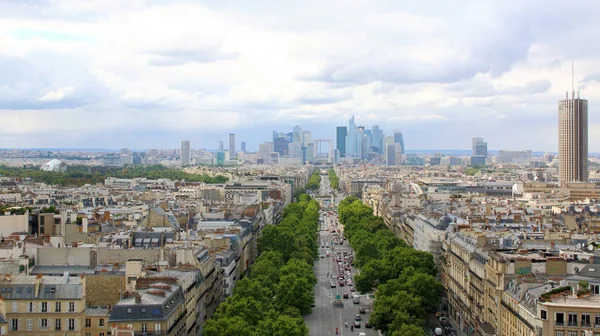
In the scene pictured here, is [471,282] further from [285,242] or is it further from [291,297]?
[285,242]

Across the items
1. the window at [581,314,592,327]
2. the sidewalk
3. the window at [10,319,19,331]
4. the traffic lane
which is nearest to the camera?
the window at [581,314,592,327]

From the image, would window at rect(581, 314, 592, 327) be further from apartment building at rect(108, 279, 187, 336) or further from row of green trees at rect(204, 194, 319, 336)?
apartment building at rect(108, 279, 187, 336)

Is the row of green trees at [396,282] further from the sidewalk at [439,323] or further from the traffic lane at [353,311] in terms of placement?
the traffic lane at [353,311]

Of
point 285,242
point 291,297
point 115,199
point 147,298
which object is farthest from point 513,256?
point 115,199

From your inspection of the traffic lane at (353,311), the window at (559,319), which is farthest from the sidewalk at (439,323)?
the window at (559,319)

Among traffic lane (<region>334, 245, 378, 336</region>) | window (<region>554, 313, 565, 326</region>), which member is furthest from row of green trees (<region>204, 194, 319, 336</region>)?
window (<region>554, 313, 565, 326</region>)

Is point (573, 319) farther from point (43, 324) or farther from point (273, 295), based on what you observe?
point (273, 295)
